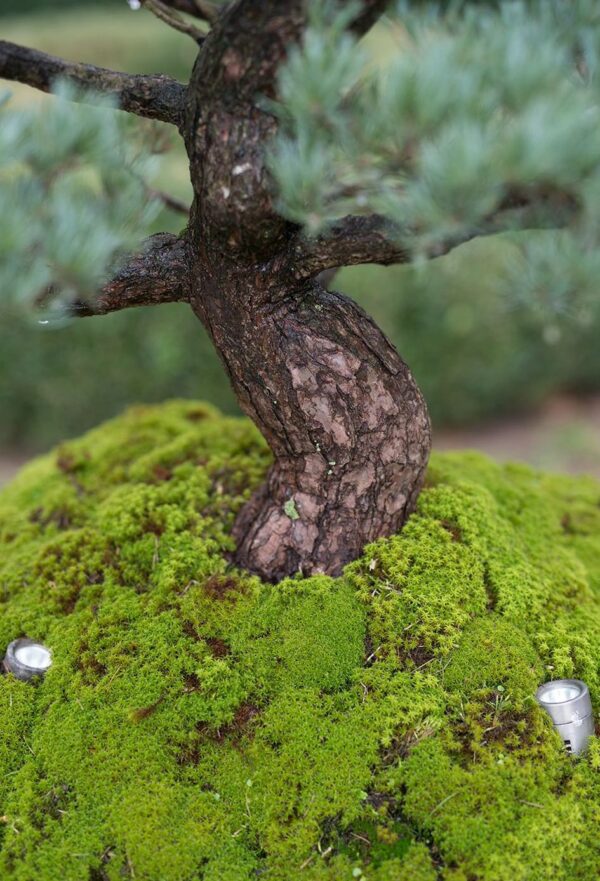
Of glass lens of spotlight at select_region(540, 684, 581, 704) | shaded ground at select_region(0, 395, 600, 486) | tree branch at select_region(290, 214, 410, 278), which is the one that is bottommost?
shaded ground at select_region(0, 395, 600, 486)

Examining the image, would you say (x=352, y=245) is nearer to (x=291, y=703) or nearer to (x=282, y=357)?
(x=282, y=357)

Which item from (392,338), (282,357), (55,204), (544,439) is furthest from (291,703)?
(544,439)

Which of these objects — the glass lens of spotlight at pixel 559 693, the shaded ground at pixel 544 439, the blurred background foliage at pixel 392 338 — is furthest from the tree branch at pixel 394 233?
the shaded ground at pixel 544 439

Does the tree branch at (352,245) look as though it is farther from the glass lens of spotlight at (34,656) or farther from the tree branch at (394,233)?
the glass lens of spotlight at (34,656)

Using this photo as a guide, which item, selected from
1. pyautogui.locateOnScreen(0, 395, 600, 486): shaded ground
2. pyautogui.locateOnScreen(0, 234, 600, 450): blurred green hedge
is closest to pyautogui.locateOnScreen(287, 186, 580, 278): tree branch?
pyautogui.locateOnScreen(0, 234, 600, 450): blurred green hedge

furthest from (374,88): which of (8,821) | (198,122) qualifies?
(8,821)

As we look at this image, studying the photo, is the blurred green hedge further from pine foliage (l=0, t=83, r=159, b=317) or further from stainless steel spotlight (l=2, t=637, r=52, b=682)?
pine foliage (l=0, t=83, r=159, b=317)

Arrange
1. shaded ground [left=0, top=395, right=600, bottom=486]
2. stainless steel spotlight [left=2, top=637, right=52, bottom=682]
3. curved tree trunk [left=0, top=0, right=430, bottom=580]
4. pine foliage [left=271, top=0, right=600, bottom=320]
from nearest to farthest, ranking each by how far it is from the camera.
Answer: pine foliage [left=271, top=0, right=600, bottom=320] → curved tree trunk [left=0, top=0, right=430, bottom=580] → stainless steel spotlight [left=2, top=637, right=52, bottom=682] → shaded ground [left=0, top=395, right=600, bottom=486]
